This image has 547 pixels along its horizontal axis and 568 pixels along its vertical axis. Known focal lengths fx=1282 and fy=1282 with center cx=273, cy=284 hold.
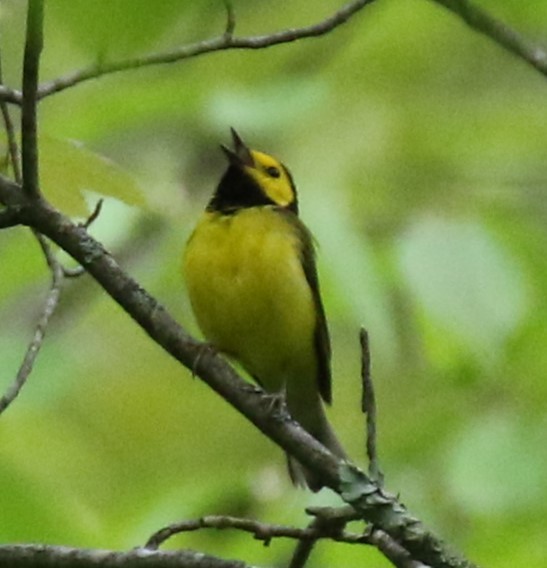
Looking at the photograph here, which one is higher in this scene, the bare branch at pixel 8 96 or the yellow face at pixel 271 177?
the bare branch at pixel 8 96

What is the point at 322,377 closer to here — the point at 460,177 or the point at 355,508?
the point at 460,177

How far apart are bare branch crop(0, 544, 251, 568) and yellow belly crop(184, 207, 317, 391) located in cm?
161

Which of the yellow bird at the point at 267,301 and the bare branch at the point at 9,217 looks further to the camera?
the yellow bird at the point at 267,301

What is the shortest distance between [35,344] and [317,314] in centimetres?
144

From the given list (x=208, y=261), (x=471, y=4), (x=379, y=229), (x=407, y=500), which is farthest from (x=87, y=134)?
(x=471, y=4)

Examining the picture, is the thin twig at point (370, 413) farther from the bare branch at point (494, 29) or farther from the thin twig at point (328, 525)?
the bare branch at point (494, 29)

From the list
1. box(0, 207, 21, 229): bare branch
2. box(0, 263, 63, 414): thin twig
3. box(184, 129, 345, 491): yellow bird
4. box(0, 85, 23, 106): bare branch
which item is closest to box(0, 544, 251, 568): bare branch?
box(0, 263, 63, 414): thin twig

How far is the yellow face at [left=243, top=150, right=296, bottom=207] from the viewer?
441 centimetres

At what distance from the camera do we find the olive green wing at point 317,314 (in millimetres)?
3902

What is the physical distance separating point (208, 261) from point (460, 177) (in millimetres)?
792

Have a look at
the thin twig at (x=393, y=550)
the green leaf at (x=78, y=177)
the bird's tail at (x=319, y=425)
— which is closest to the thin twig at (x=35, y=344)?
the green leaf at (x=78, y=177)

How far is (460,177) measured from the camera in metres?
3.61

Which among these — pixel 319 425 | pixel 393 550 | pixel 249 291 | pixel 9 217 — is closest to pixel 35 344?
pixel 9 217

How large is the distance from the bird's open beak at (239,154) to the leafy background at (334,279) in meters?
0.07
